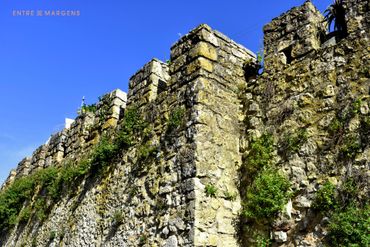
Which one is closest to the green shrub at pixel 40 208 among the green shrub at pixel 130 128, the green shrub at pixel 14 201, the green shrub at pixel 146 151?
the green shrub at pixel 14 201

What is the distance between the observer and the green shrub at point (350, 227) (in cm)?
388

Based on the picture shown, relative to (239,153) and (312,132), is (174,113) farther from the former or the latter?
(312,132)

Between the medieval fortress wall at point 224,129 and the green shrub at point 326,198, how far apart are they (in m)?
0.11

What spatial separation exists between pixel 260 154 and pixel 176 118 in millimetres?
1202

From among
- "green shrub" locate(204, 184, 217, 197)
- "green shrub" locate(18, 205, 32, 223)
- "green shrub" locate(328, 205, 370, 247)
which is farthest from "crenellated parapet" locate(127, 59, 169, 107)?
"green shrub" locate(18, 205, 32, 223)

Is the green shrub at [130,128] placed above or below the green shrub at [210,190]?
above

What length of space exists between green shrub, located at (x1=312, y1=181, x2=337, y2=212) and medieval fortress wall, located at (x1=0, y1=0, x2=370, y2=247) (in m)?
0.11

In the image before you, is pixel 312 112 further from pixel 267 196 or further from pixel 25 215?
pixel 25 215

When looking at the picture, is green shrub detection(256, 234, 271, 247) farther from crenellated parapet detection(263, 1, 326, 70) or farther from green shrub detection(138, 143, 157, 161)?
crenellated parapet detection(263, 1, 326, 70)

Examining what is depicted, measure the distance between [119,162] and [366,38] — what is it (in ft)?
12.7

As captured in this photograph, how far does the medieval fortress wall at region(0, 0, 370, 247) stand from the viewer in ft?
15.3

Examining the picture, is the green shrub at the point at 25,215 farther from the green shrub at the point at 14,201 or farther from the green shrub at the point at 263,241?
the green shrub at the point at 263,241

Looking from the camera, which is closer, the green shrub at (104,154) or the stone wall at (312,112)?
the stone wall at (312,112)

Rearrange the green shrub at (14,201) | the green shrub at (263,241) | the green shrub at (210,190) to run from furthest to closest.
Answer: the green shrub at (14,201), the green shrub at (210,190), the green shrub at (263,241)
